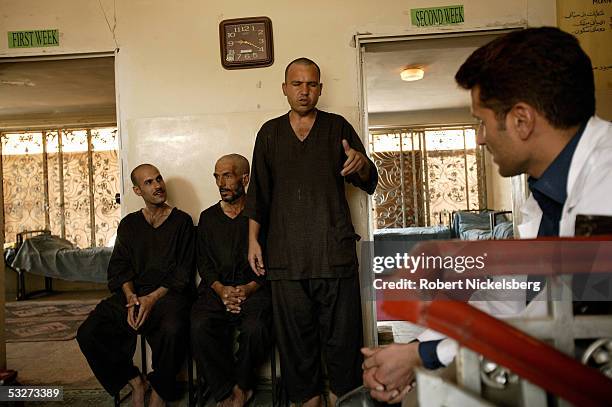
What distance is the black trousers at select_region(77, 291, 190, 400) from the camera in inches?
95.2

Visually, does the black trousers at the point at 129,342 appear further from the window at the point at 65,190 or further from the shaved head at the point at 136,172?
the window at the point at 65,190

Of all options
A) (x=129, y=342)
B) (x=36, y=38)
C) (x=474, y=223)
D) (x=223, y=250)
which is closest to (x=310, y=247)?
(x=223, y=250)

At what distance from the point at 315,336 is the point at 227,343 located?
479 mm

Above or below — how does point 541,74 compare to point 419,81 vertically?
below

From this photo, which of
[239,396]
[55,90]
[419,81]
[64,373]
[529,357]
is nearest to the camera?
[529,357]

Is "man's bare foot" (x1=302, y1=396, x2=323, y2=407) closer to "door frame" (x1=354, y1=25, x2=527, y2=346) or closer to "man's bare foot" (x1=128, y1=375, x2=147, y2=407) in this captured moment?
"door frame" (x1=354, y1=25, x2=527, y2=346)

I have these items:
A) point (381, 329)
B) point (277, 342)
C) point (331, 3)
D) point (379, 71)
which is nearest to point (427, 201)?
point (379, 71)

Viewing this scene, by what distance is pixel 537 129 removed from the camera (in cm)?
95

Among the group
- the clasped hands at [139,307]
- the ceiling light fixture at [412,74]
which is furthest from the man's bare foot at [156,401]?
the ceiling light fixture at [412,74]

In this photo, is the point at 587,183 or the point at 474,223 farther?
the point at 474,223

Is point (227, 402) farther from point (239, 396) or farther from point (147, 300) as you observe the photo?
point (147, 300)

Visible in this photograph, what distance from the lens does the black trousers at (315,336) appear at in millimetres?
2328

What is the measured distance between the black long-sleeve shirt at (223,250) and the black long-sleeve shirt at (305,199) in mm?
243

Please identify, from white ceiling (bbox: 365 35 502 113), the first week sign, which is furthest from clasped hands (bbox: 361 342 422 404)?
the first week sign
